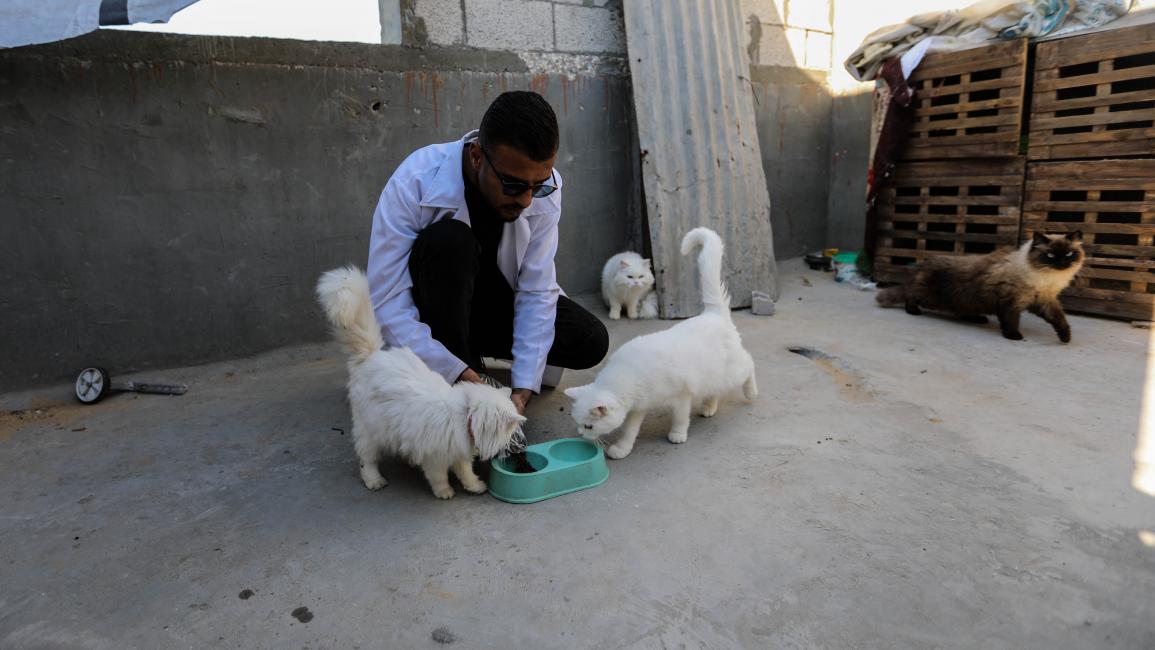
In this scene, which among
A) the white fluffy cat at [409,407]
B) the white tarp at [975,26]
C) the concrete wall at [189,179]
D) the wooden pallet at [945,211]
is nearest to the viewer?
the white fluffy cat at [409,407]

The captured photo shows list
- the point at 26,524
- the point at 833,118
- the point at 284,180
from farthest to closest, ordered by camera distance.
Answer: the point at 833,118
the point at 284,180
the point at 26,524

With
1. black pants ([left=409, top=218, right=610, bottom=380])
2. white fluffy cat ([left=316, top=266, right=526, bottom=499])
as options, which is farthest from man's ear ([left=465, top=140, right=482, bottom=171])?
white fluffy cat ([left=316, top=266, right=526, bottom=499])

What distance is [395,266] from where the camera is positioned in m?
2.43

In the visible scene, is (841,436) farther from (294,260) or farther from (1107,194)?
(1107,194)

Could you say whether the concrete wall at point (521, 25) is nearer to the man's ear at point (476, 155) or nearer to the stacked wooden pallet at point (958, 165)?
the man's ear at point (476, 155)

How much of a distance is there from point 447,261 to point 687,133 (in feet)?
9.76

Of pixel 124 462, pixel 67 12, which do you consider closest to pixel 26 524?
pixel 124 462

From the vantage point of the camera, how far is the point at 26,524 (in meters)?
2.10

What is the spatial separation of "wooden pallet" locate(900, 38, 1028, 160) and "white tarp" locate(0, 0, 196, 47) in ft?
16.6

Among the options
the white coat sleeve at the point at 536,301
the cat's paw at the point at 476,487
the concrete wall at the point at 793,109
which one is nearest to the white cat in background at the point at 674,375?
the white coat sleeve at the point at 536,301

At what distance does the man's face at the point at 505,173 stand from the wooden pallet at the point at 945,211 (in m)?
3.80

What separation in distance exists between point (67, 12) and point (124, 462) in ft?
5.71

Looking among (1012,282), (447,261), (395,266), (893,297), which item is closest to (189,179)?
(395,266)

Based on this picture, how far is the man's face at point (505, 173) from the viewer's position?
2096mm
